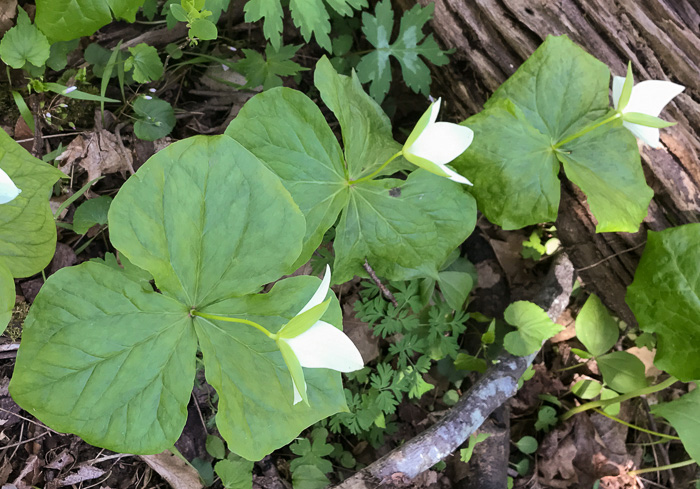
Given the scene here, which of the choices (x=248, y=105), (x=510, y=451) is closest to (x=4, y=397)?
(x=248, y=105)

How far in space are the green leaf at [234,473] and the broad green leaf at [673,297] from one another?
1.94m

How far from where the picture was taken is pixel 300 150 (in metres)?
2.00

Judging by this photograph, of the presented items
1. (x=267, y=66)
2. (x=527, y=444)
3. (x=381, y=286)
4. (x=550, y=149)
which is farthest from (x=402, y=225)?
(x=527, y=444)

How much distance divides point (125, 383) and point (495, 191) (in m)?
1.67

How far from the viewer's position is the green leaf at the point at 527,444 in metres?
2.70

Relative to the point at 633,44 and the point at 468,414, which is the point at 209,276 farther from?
the point at 633,44

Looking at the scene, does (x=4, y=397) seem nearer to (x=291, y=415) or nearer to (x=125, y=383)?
(x=125, y=383)

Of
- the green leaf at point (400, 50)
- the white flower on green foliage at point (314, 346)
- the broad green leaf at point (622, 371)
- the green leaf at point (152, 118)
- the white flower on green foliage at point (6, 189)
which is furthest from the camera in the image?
the broad green leaf at point (622, 371)

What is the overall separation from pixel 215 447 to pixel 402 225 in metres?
1.28

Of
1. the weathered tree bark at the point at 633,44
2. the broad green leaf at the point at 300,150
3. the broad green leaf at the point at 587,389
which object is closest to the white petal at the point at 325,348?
the broad green leaf at the point at 300,150

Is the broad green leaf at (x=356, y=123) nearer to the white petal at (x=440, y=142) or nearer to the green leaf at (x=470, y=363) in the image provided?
the white petal at (x=440, y=142)

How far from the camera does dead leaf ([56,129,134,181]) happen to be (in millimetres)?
2232

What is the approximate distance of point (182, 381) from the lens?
5.29 feet

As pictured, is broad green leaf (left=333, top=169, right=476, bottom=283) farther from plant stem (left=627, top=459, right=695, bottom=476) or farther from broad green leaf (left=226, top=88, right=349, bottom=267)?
plant stem (left=627, top=459, right=695, bottom=476)
